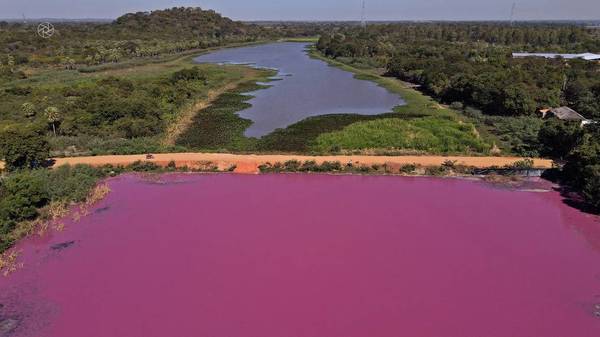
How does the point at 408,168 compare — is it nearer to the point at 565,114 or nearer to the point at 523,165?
the point at 523,165

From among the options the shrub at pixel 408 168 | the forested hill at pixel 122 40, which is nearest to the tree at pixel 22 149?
the shrub at pixel 408 168

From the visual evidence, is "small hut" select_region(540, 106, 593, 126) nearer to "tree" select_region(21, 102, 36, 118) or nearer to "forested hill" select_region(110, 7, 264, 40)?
"tree" select_region(21, 102, 36, 118)

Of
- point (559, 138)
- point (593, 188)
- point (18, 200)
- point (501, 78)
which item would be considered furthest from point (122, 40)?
point (593, 188)

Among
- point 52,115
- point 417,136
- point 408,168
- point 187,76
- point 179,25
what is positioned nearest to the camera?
point 408,168

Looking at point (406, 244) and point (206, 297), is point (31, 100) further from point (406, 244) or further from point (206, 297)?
point (406, 244)

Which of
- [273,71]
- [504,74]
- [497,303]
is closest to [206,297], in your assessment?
[497,303]

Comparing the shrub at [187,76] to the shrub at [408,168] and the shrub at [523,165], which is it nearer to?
the shrub at [408,168]
